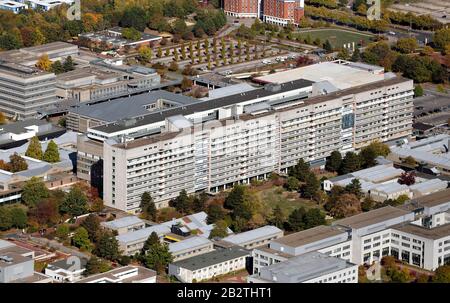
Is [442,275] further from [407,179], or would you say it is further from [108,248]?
[407,179]

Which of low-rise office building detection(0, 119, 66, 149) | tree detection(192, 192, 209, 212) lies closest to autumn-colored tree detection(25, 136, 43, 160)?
low-rise office building detection(0, 119, 66, 149)

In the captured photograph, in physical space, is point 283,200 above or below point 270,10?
below

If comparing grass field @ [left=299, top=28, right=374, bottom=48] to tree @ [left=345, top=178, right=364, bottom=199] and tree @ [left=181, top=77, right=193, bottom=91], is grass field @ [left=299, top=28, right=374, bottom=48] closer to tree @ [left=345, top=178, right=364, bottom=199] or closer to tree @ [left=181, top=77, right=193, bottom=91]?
tree @ [left=181, top=77, right=193, bottom=91]

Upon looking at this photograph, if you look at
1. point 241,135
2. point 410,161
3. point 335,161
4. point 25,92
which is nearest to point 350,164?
point 335,161

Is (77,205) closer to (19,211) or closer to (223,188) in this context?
(19,211)

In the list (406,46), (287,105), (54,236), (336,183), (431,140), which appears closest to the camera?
(54,236)


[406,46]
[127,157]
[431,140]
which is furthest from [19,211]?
[406,46]
